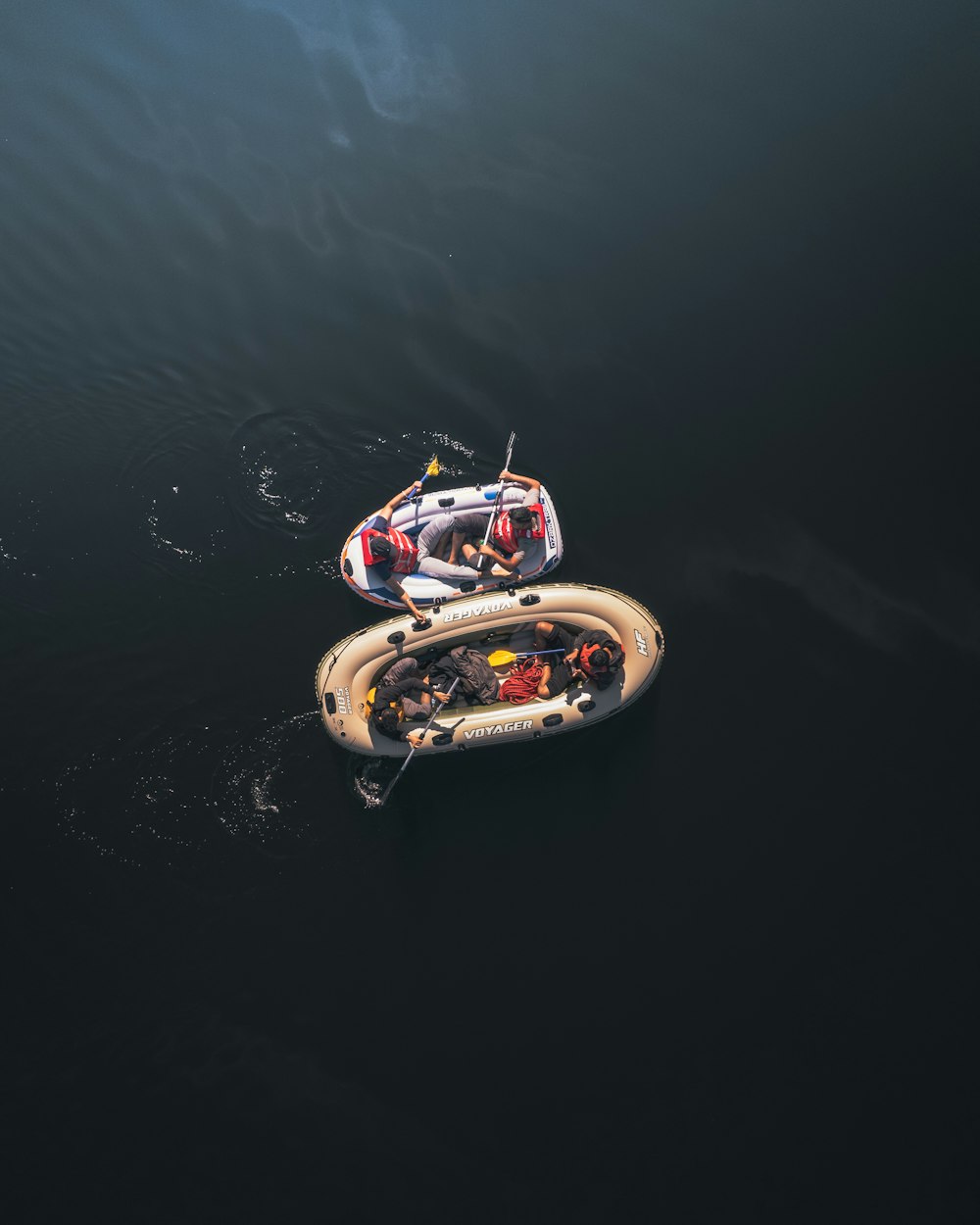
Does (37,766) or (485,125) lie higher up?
(485,125)

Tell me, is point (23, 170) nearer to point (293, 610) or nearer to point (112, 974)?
point (293, 610)

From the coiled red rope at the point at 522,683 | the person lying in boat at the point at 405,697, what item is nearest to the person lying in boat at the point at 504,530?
the coiled red rope at the point at 522,683

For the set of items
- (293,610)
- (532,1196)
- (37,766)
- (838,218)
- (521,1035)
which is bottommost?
(532,1196)

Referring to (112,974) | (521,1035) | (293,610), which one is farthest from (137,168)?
(521,1035)

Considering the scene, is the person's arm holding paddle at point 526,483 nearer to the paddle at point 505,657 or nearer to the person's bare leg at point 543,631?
the person's bare leg at point 543,631

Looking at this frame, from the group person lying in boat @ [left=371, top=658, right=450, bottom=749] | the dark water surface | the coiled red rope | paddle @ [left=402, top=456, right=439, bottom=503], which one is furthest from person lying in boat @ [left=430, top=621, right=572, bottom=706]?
paddle @ [left=402, top=456, right=439, bottom=503]
